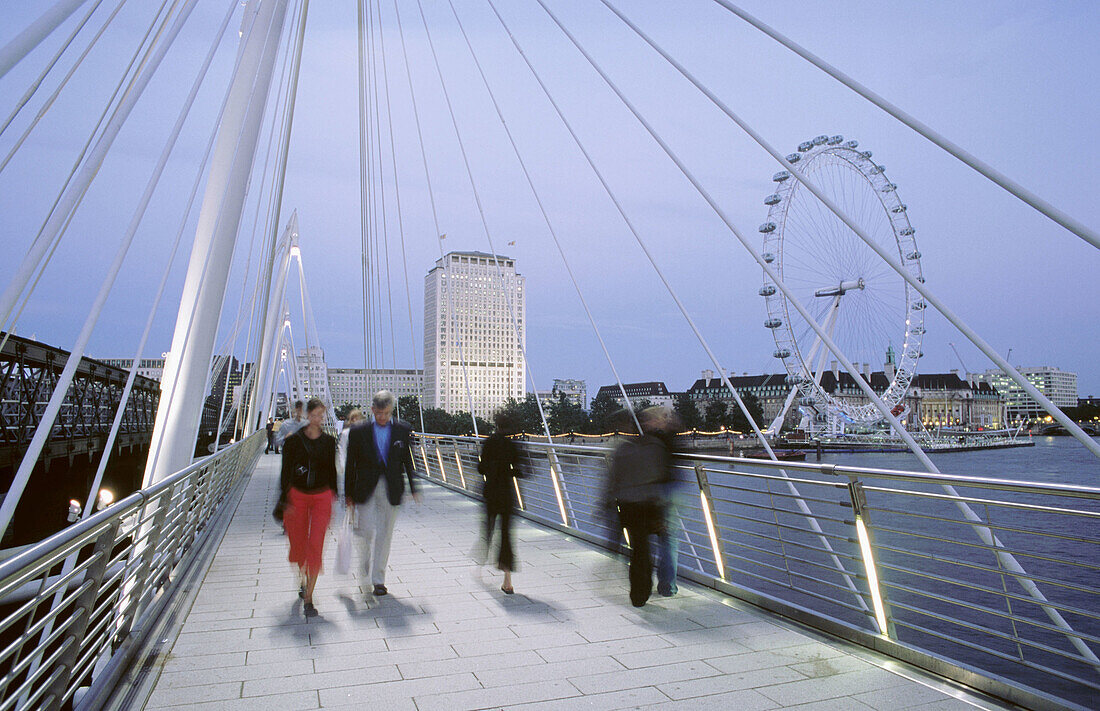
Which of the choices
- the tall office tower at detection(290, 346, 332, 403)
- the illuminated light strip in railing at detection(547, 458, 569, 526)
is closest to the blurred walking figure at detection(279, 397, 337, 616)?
the illuminated light strip in railing at detection(547, 458, 569, 526)

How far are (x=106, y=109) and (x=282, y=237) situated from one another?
23.1m

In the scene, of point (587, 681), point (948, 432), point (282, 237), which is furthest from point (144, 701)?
point (948, 432)

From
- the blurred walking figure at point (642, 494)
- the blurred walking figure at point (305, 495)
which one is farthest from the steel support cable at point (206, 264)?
the blurred walking figure at point (642, 494)

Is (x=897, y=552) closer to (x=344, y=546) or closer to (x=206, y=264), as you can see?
(x=344, y=546)

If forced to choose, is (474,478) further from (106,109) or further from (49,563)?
(49,563)

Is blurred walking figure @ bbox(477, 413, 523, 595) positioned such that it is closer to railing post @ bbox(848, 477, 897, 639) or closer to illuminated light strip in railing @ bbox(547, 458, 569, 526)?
illuminated light strip in railing @ bbox(547, 458, 569, 526)

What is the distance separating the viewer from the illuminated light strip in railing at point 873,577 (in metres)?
4.20

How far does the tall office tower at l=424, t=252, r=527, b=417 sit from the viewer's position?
25.9m

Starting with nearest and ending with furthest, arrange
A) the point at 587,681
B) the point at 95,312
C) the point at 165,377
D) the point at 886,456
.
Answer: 1. the point at 587,681
2. the point at 95,312
3. the point at 165,377
4. the point at 886,456

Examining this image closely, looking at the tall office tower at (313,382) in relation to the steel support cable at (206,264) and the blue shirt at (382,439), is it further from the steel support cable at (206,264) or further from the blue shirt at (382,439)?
the blue shirt at (382,439)

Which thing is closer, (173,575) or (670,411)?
(670,411)

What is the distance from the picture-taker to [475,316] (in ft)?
113

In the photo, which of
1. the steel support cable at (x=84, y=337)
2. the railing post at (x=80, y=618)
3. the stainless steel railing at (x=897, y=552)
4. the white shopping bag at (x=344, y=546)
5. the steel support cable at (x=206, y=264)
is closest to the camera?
the railing post at (x=80, y=618)

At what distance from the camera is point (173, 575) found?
6.05 meters
